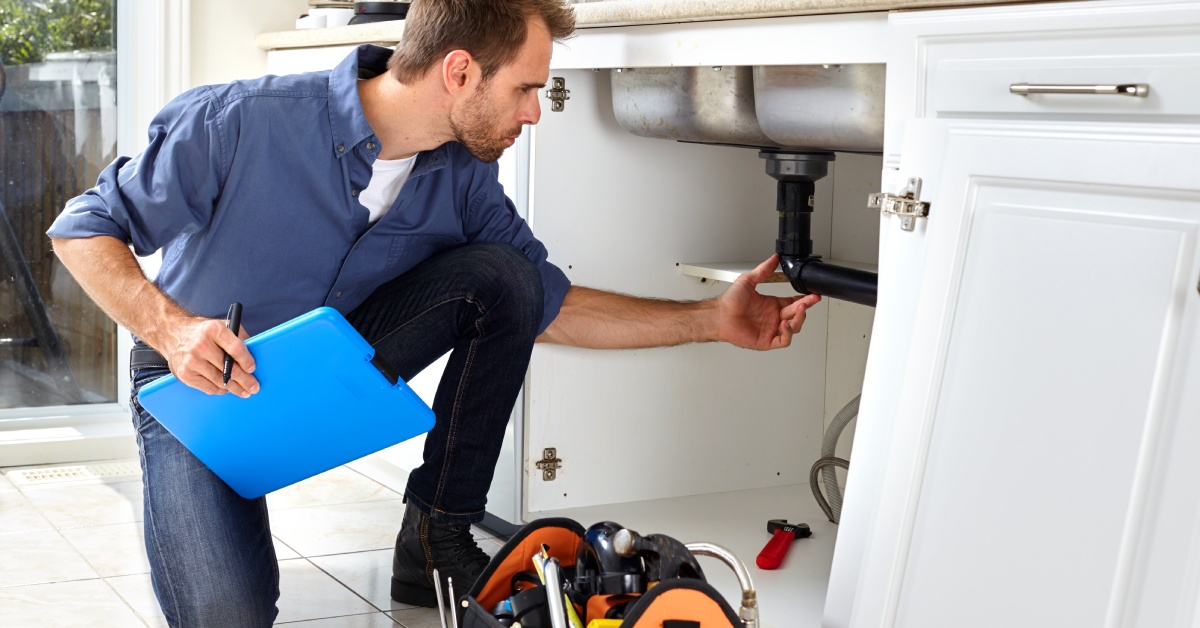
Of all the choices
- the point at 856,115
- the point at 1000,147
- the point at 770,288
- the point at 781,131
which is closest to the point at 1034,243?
the point at 1000,147

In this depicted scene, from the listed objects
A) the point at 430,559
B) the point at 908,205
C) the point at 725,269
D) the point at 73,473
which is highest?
the point at 908,205

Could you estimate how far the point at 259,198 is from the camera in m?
1.58

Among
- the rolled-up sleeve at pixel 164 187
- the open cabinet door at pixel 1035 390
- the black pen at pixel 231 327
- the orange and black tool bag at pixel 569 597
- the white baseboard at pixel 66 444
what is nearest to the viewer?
the open cabinet door at pixel 1035 390

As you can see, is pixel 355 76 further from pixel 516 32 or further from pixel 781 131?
pixel 781 131

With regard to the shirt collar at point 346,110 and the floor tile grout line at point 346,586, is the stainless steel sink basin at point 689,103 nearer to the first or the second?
the shirt collar at point 346,110

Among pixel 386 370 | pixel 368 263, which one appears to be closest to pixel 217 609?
pixel 386 370

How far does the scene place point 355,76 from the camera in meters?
1.63

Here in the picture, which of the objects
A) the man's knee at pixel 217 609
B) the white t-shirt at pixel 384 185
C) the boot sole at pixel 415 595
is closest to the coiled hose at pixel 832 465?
the boot sole at pixel 415 595

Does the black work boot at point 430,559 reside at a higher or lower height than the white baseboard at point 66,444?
higher

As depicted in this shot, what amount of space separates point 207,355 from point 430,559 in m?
0.60

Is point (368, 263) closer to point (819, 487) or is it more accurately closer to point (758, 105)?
point (758, 105)

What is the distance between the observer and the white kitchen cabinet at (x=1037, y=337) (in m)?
1.10

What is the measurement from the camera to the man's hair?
159 cm

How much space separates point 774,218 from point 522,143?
0.51 metres
